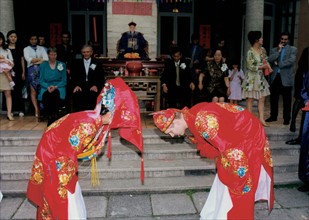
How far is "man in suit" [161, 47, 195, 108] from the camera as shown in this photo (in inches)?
289

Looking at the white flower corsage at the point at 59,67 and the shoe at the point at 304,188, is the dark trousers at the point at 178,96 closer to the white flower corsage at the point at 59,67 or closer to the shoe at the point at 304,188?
the white flower corsage at the point at 59,67

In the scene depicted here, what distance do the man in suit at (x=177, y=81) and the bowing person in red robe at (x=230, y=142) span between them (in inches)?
163

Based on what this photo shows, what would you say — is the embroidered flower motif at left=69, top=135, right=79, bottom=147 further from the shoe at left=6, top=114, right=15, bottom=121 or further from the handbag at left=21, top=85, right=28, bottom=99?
the handbag at left=21, top=85, right=28, bottom=99

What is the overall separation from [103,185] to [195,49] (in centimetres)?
650

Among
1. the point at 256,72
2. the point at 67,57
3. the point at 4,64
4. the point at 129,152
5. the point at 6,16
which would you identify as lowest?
the point at 129,152

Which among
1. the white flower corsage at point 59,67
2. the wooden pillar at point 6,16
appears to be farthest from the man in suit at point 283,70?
the wooden pillar at point 6,16

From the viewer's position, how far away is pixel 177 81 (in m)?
7.44

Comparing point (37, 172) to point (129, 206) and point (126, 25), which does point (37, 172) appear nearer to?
point (129, 206)

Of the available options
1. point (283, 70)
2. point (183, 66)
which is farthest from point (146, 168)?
point (283, 70)

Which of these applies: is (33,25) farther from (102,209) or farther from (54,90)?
(102,209)

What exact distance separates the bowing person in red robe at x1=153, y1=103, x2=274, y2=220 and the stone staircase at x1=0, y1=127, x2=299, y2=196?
177 centimetres

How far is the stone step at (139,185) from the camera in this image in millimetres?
4754

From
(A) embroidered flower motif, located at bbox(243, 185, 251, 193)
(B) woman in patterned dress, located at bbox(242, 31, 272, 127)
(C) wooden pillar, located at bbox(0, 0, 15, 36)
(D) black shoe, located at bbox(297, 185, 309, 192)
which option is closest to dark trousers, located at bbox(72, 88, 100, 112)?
(C) wooden pillar, located at bbox(0, 0, 15, 36)

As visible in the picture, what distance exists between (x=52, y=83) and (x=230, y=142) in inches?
189
